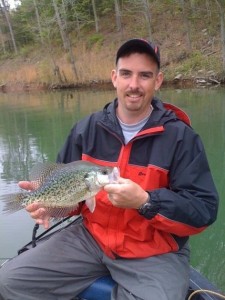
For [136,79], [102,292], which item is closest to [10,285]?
[102,292]

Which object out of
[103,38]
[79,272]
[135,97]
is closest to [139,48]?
[135,97]

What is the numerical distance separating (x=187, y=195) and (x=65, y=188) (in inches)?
31.5

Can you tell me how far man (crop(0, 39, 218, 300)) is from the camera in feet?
9.03

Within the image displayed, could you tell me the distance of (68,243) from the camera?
3195 mm

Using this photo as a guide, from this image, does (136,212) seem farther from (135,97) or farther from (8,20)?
(8,20)

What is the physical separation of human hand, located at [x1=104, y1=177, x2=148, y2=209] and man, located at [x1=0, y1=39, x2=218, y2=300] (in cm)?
7

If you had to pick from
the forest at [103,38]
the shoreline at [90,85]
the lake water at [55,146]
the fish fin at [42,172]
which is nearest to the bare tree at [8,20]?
the forest at [103,38]

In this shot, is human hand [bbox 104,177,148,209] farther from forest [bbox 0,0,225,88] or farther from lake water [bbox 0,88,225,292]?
forest [bbox 0,0,225,88]

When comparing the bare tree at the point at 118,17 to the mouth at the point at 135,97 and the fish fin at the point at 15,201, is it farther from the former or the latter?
the fish fin at the point at 15,201

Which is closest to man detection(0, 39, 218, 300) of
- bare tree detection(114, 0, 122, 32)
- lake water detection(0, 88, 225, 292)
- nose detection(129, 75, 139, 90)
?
nose detection(129, 75, 139, 90)

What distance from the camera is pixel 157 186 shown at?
295 cm

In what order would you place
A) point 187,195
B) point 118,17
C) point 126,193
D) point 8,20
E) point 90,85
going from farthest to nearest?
point 8,20, point 118,17, point 90,85, point 187,195, point 126,193

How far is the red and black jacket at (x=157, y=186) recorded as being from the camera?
8.98 ft

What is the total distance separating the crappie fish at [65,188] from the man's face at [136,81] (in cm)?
62
